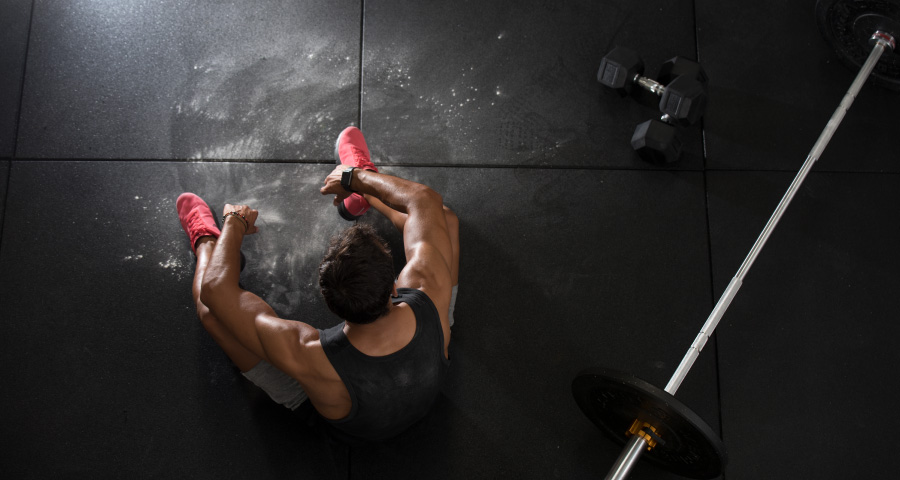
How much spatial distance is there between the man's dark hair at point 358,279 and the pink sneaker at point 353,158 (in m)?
0.90

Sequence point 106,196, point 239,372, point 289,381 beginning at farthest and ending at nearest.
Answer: point 106,196, point 239,372, point 289,381

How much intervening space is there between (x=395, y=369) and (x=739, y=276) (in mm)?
1399

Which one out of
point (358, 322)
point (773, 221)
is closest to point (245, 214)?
point (358, 322)

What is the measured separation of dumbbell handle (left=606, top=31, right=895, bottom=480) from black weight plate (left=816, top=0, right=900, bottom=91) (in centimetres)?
7

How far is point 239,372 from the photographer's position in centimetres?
263

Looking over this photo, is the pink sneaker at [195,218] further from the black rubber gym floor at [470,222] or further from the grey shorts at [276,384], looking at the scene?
the grey shorts at [276,384]

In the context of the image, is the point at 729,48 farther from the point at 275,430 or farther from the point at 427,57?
the point at 275,430

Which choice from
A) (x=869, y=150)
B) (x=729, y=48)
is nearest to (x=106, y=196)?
(x=729, y=48)

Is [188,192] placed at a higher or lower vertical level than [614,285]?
lower

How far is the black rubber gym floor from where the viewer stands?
260cm

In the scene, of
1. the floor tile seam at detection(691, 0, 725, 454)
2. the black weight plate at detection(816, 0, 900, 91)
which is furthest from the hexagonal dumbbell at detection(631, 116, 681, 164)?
the black weight plate at detection(816, 0, 900, 91)

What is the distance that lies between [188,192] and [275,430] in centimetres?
108

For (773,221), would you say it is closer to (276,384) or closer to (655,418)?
(655,418)

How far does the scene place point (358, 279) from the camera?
1.80 metres
